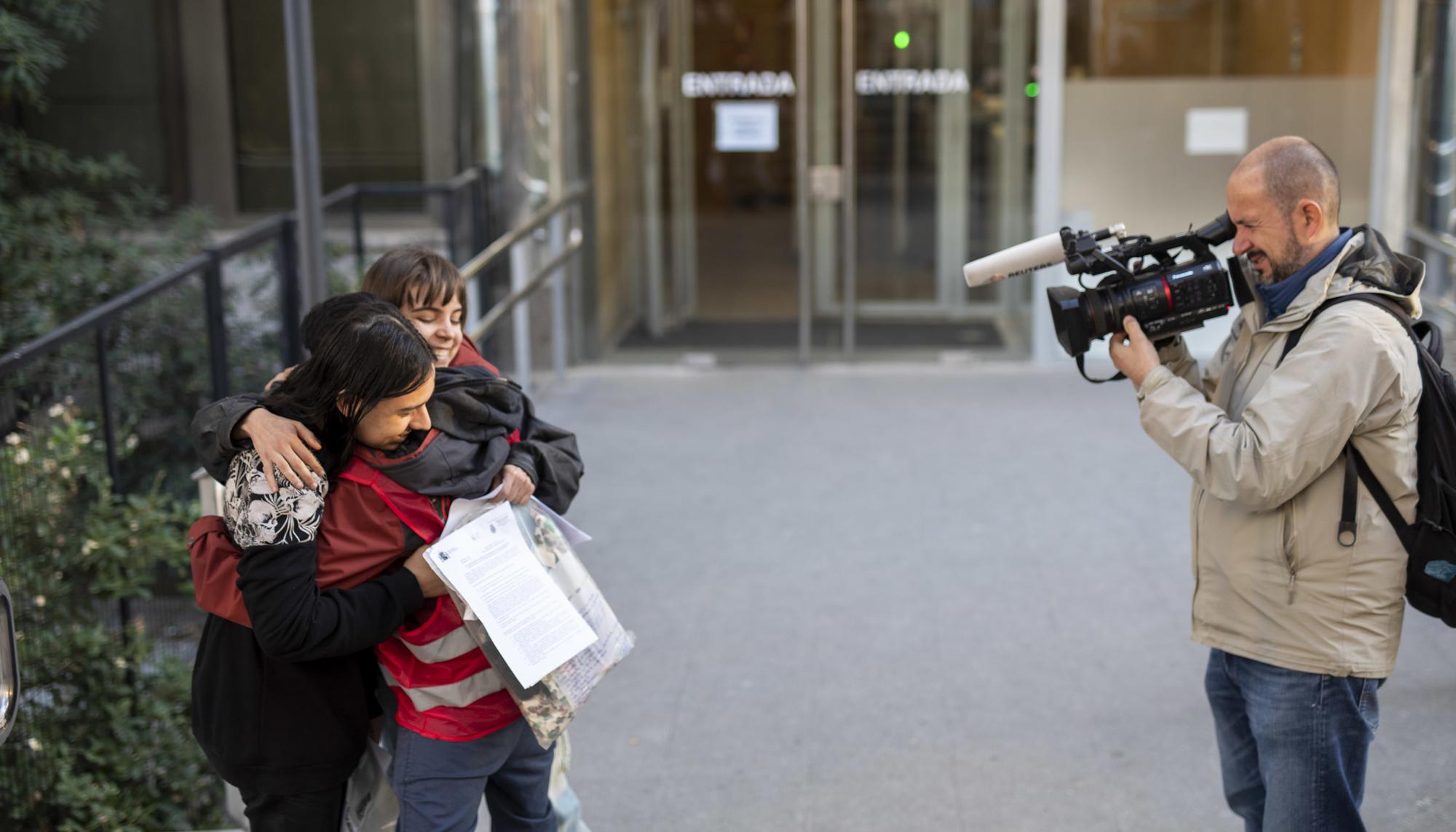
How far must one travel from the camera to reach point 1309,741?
2.60m

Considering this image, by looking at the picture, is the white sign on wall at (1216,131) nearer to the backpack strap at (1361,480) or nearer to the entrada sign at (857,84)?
the entrada sign at (857,84)

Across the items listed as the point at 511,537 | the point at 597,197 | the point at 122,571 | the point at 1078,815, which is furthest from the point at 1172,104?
the point at 511,537

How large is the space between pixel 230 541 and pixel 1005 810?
203cm

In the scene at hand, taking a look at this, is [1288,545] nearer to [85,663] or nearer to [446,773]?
[446,773]

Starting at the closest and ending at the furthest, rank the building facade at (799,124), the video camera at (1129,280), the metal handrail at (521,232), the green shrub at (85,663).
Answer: the video camera at (1129,280)
the green shrub at (85,663)
the metal handrail at (521,232)
the building facade at (799,124)

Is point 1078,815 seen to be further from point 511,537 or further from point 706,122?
point 706,122

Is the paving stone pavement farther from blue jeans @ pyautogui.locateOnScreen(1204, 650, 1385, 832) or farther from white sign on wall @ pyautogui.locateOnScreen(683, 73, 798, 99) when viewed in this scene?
white sign on wall @ pyautogui.locateOnScreen(683, 73, 798, 99)

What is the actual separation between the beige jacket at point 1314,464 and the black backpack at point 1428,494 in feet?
0.06

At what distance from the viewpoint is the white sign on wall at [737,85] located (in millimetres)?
8352

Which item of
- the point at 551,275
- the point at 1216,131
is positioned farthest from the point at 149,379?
the point at 1216,131

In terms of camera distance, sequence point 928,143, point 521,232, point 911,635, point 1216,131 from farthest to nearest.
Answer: point 928,143, point 1216,131, point 521,232, point 911,635

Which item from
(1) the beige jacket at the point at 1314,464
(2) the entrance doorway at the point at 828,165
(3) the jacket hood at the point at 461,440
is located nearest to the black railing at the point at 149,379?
(3) the jacket hood at the point at 461,440

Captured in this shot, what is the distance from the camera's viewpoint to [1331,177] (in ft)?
8.52

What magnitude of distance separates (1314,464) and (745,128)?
6293 mm
